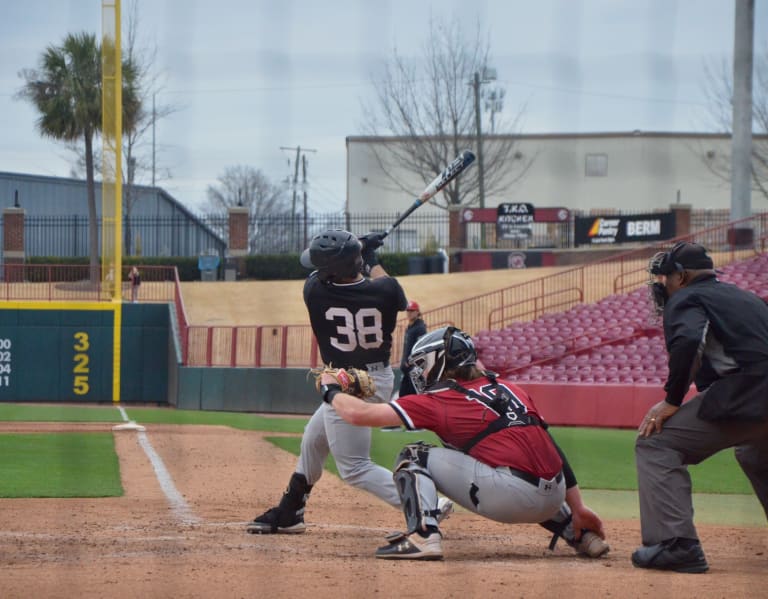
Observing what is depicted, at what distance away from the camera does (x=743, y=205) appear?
25.1 metres

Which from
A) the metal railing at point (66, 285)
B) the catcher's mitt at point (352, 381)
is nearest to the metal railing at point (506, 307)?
the metal railing at point (66, 285)

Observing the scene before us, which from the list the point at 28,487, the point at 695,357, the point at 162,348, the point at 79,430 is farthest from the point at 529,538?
the point at 162,348

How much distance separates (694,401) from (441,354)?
1300 millimetres

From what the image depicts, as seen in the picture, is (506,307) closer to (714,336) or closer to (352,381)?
(352,381)

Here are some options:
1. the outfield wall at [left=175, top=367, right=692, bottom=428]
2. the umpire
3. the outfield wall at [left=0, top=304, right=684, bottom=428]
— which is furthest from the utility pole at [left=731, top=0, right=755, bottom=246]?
the umpire

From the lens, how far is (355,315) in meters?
6.13

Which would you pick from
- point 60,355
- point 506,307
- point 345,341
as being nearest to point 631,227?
point 506,307

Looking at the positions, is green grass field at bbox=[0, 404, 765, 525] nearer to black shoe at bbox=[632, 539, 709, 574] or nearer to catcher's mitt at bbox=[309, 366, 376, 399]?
black shoe at bbox=[632, 539, 709, 574]

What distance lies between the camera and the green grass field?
8648mm

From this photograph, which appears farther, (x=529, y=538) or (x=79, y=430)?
(x=79, y=430)

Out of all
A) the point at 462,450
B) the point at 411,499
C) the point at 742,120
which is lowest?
the point at 411,499

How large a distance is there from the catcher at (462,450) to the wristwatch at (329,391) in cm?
1

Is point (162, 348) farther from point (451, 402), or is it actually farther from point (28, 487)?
point (451, 402)

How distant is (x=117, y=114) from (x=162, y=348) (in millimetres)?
5625
